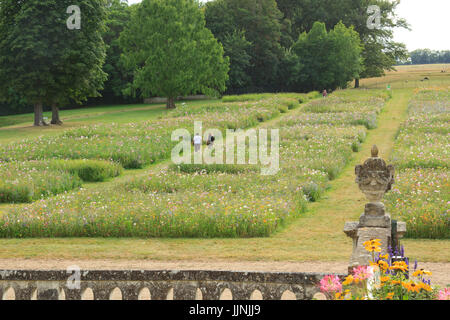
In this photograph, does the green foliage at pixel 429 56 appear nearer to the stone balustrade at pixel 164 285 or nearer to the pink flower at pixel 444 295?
the stone balustrade at pixel 164 285

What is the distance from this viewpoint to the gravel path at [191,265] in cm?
1166

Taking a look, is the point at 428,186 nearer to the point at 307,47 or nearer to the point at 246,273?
the point at 246,273

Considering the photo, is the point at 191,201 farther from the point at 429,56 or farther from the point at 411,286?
the point at 429,56

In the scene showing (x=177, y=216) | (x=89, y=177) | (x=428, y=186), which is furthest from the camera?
(x=89, y=177)

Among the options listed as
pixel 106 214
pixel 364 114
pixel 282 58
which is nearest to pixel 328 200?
pixel 106 214

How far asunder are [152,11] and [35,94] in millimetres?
20329

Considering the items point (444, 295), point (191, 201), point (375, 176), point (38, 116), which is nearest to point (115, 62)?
point (38, 116)

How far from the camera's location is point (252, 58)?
8481cm

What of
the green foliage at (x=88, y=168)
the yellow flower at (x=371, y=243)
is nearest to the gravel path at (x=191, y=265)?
the yellow flower at (x=371, y=243)

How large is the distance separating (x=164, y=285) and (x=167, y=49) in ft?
179

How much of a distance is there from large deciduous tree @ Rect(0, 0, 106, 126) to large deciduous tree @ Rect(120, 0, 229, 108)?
11.6m
